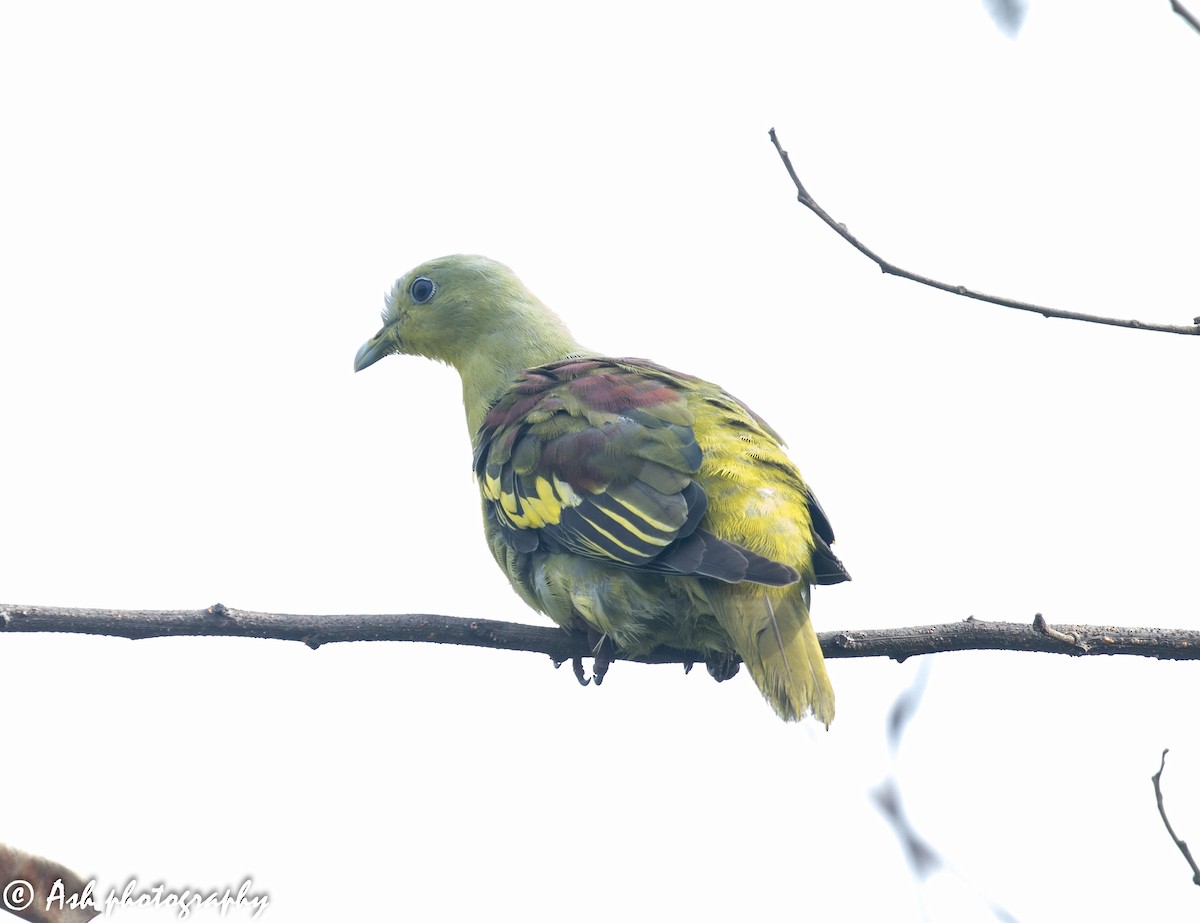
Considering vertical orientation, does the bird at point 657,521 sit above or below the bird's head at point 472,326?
below

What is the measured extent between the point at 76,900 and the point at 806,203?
2590 mm

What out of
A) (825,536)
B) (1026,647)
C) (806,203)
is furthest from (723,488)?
(806,203)

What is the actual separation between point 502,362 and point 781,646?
3.23m

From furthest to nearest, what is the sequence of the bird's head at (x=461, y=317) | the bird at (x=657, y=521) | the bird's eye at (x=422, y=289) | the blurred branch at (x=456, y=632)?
the bird's eye at (x=422, y=289) → the bird's head at (x=461, y=317) → the bird at (x=657, y=521) → the blurred branch at (x=456, y=632)

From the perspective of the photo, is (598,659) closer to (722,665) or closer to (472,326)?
(722,665)

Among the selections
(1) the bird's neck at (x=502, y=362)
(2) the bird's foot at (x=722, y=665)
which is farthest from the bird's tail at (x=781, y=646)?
(1) the bird's neck at (x=502, y=362)

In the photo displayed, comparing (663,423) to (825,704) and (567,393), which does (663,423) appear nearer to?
(567,393)

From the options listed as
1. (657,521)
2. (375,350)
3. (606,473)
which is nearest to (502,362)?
(375,350)

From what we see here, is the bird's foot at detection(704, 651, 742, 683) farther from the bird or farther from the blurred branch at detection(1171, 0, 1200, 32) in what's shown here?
the blurred branch at detection(1171, 0, 1200, 32)

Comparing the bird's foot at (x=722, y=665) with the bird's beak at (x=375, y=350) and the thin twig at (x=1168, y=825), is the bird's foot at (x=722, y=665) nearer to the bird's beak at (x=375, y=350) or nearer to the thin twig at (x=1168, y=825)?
the thin twig at (x=1168, y=825)

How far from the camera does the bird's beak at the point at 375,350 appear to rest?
7.97m

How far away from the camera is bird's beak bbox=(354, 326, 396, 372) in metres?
7.97

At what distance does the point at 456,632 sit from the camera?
4414mm

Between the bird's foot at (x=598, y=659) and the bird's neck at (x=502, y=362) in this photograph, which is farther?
the bird's neck at (x=502, y=362)
